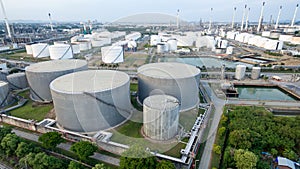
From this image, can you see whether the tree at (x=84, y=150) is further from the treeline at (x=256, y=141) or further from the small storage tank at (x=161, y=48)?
the small storage tank at (x=161, y=48)

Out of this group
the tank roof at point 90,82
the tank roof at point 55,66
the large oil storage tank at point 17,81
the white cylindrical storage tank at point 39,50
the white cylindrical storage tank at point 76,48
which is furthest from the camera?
the white cylindrical storage tank at point 76,48

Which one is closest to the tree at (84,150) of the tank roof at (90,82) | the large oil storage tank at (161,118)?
the tank roof at (90,82)

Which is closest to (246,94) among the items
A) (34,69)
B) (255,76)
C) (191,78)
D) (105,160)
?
(255,76)

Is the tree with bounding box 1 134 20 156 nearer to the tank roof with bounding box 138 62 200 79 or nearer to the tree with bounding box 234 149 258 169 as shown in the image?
the tank roof with bounding box 138 62 200 79

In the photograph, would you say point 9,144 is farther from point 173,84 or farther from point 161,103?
point 173,84

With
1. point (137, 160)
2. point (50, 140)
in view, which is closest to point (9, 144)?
point (50, 140)

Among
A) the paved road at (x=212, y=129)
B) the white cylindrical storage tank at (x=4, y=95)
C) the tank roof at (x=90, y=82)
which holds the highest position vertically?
the tank roof at (x=90, y=82)

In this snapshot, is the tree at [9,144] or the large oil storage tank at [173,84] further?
the large oil storage tank at [173,84]
